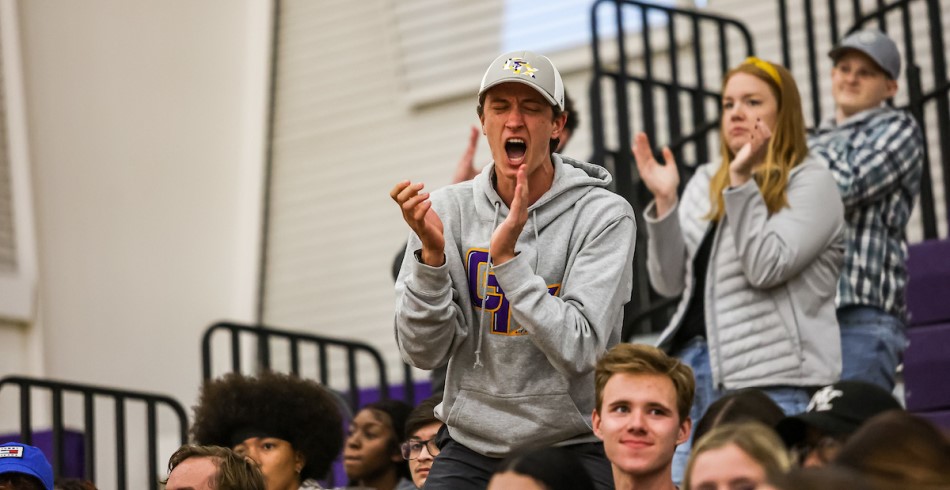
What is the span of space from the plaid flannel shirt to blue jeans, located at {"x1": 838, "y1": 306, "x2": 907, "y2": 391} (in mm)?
48

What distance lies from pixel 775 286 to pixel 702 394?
48cm

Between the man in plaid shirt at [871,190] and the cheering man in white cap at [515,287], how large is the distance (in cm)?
179

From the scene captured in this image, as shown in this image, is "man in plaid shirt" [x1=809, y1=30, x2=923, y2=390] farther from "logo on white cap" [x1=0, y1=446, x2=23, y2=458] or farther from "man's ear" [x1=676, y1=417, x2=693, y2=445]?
"logo on white cap" [x1=0, y1=446, x2=23, y2=458]

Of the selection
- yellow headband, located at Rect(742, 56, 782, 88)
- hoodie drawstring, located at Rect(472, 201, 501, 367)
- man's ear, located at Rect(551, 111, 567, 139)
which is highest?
yellow headband, located at Rect(742, 56, 782, 88)

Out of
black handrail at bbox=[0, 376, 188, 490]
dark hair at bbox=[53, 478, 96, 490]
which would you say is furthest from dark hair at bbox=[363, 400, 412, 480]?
black handrail at bbox=[0, 376, 188, 490]

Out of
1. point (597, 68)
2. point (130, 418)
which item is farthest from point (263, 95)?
point (597, 68)

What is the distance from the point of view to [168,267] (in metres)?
11.7

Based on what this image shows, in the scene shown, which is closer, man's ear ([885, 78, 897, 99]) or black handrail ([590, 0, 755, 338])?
man's ear ([885, 78, 897, 99])

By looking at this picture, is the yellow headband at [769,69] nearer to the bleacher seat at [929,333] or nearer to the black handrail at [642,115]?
the bleacher seat at [929,333]

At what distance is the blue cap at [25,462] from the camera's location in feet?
17.9

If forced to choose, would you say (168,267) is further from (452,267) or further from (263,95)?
(452,267)

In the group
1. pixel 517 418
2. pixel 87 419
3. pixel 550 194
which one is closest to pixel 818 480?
pixel 517 418

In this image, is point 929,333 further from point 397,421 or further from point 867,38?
point 397,421

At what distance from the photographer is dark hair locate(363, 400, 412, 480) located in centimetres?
658
